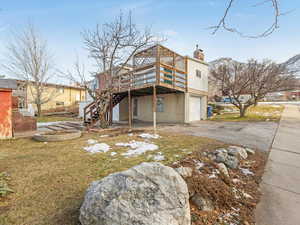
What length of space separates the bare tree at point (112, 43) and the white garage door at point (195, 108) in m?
5.63

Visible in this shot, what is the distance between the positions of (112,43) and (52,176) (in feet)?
26.6

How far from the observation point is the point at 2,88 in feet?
18.7

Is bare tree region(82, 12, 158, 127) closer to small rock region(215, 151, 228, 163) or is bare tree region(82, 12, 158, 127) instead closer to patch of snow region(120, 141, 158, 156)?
patch of snow region(120, 141, 158, 156)

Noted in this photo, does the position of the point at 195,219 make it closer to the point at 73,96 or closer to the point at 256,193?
the point at 256,193

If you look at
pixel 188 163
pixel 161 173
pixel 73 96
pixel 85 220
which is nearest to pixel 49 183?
pixel 85 220

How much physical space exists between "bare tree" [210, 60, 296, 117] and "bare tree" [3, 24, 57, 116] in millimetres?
19430

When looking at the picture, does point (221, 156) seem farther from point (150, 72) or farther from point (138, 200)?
point (150, 72)

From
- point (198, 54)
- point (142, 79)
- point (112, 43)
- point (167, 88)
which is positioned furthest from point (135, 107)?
point (198, 54)

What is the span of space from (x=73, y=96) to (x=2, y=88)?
20479 mm

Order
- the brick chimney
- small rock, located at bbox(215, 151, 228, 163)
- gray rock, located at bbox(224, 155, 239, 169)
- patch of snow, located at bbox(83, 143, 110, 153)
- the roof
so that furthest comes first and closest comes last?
the brick chimney, the roof, patch of snow, located at bbox(83, 143, 110, 153), small rock, located at bbox(215, 151, 228, 163), gray rock, located at bbox(224, 155, 239, 169)

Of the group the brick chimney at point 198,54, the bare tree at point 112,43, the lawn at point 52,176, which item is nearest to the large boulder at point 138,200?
the lawn at point 52,176

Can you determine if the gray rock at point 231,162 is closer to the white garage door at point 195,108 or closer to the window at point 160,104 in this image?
the white garage door at point 195,108

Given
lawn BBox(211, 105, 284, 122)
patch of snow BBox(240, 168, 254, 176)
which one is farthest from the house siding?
patch of snow BBox(240, 168, 254, 176)

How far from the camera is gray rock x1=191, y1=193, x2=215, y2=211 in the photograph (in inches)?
75.9
